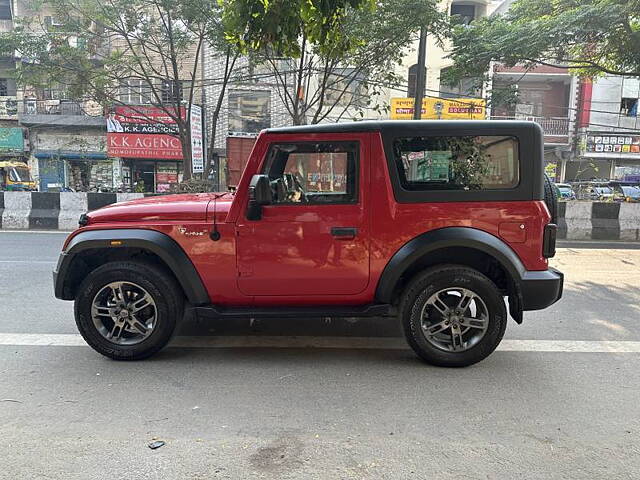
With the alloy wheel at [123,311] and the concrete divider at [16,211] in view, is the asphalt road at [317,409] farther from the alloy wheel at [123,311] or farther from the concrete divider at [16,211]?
the concrete divider at [16,211]

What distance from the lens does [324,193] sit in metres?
3.80

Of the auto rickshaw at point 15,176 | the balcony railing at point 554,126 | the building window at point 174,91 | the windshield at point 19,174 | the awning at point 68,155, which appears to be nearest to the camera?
the building window at point 174,91

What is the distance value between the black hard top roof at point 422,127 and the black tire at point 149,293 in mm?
1512

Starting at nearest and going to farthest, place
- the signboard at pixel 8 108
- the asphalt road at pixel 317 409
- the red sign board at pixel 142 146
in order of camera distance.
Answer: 1. the asphalt road at pixel 317 409
2. the red sign board at pixel 142 146
3. the signboard at pixel 8 108

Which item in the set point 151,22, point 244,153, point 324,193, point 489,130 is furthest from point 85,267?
point 244,153

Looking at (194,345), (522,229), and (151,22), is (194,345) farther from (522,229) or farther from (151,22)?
(151,22)

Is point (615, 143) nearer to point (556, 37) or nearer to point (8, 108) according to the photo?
point (556, 37)

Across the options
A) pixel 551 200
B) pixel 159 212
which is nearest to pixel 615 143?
pixel 551 200

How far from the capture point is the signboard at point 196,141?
1598 centimetres

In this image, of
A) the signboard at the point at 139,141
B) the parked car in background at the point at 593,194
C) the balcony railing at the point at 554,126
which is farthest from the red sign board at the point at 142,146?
the balcony railing at the point at 554,126

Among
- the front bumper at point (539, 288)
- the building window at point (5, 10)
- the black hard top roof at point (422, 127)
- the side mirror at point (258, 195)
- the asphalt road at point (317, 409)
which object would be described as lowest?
the asphalt road at point (317, 409)

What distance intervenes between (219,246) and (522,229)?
2.42 m

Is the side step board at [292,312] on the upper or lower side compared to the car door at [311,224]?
lower

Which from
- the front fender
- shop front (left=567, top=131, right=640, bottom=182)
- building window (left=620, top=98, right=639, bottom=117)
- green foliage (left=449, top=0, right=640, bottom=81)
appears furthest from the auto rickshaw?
building window (left=620, top=98, right=639, bottom=117)
